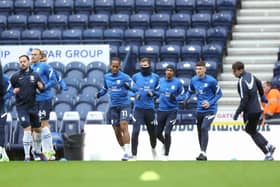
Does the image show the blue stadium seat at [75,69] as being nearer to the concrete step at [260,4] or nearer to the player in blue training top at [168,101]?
the player in blue training top at [168,101]

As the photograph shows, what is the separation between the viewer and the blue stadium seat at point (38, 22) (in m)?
23.5

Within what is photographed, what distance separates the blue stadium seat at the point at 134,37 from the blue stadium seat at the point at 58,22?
1952 mm

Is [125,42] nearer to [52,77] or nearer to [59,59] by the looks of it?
[59,59]

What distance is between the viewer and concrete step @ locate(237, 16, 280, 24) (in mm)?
23734

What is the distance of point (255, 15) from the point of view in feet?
79.5

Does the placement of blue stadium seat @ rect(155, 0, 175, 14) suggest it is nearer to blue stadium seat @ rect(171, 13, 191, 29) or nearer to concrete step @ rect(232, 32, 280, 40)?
blue stadium seat @ rect(171, 13, 191, 29)

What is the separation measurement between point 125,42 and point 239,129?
5.83 m

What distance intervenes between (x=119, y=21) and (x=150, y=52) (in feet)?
6.14

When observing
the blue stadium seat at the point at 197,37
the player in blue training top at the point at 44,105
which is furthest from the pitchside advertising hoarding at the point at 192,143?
the blue stadium seat at the point at 197,37

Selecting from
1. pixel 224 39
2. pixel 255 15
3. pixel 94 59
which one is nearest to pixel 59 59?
pixel 94 59

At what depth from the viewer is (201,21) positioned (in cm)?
2288

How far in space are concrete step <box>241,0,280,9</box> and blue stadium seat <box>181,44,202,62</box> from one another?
3.43 m

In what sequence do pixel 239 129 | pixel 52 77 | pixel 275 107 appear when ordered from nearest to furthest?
pixel 52 77 < pixel 239 129 < pixel 275 107
